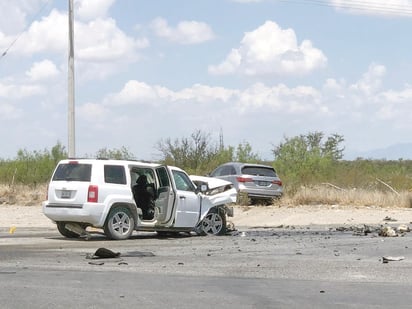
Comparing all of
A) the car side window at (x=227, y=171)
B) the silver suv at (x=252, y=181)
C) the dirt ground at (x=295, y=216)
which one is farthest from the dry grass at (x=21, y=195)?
the silver suv at (x=252, y=181)

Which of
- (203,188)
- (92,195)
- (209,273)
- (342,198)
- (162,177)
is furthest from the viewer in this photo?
(342,198)

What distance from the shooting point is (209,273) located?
12727 millimetres

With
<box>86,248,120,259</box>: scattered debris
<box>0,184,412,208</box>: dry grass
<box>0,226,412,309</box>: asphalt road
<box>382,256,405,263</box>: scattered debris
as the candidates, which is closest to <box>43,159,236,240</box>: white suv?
<box>0,226,412,309</box>: asphalt road

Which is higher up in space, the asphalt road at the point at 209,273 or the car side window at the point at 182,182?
the car side window at the point at 182,182

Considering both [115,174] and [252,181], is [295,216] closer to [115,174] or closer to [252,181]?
[252,181]

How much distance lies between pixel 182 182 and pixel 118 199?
1.94 meters

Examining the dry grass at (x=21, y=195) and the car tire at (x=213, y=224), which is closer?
the car tire at (x=213, y=224)

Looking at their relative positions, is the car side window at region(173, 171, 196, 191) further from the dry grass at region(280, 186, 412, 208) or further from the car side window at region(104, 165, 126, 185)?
the dry grass at region(280, 186, 412, 208)

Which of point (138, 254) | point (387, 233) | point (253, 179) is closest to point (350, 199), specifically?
point (253, 179)

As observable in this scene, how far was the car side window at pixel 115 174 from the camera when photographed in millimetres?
19359

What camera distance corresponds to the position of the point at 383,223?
2703cm

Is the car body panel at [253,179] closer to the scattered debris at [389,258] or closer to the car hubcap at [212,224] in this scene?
the car hubcap at [212,224]


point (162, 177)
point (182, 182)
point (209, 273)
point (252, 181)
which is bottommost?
point (209, 273)

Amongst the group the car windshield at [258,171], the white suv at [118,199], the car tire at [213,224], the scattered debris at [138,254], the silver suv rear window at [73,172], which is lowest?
the scattered debris at [138,254]
